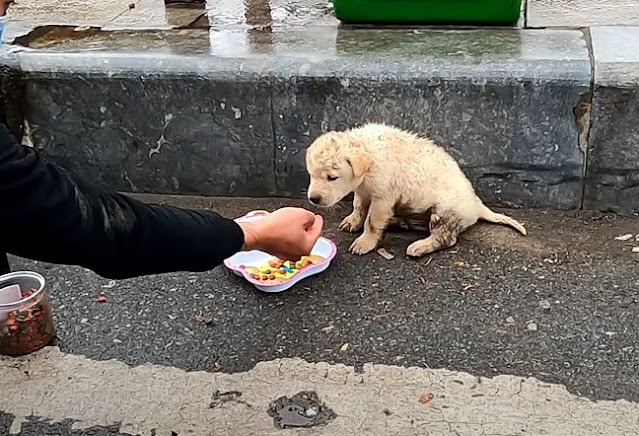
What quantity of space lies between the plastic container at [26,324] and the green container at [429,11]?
1.70 metres

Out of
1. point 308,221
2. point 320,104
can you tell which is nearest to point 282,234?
point 308,221

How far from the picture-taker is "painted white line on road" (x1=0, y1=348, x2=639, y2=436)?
209 cm

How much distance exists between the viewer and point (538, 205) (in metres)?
3.13

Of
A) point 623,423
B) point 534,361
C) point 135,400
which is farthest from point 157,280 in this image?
point 623,423

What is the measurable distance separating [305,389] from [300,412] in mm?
88

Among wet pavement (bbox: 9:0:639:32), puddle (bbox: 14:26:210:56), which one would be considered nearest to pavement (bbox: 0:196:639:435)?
puddle (bbox: 14:26:210:56)

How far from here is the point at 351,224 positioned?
10.0 feet

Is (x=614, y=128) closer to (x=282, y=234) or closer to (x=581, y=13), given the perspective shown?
(x=581, y=13)

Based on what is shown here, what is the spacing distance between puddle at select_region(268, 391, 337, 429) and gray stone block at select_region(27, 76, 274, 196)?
1.23m

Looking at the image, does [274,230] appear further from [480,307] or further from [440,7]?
[440,7]

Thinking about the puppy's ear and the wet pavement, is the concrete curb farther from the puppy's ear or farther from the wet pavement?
the puppy's ear

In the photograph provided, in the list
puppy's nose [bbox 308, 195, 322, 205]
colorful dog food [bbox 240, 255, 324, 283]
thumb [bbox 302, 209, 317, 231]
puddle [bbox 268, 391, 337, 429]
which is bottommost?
puddle [bbox 268, 391, 337, 429]

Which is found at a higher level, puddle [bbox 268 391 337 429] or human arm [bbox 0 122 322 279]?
human arm [bbox 0 122 322 279]

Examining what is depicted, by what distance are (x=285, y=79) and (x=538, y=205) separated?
40.3 inches
